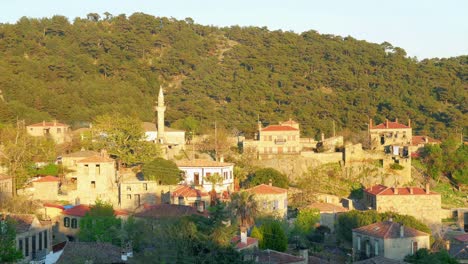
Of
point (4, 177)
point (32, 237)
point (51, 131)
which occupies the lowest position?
point (32, 237)

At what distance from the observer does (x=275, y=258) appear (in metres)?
28.4

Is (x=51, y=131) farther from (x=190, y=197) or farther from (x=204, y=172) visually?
(x=190, y=197)

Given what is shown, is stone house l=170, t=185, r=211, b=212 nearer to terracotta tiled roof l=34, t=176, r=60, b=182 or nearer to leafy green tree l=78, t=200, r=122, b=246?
leafy green tree l=78, t=200, r=122, b=246

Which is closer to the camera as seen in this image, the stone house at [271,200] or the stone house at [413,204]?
the stone house at [271,200]

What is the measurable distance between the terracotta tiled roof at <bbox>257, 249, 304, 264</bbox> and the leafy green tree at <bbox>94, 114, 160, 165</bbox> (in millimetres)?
16966

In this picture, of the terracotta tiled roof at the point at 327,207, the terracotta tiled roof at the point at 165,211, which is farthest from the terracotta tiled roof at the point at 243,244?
the terracotta tiled roof at the point at 327,207

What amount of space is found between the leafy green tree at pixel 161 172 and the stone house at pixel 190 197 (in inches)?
65.0

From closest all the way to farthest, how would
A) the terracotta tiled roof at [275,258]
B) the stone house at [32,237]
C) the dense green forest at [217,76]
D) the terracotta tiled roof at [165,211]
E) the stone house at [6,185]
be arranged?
the stone house at [32,237] < the terracotta tiled roof at [275,258] < the terracotta tiled roof at [165,211] < the stone house at [6,185] < the dense green forest at [217,76]

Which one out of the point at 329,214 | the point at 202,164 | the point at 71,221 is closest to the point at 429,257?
the point at 329,214

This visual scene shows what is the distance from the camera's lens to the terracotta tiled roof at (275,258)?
28.1 metres

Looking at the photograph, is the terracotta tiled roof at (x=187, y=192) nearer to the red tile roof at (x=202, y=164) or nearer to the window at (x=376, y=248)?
the red tile roof at (x=202, y=164)

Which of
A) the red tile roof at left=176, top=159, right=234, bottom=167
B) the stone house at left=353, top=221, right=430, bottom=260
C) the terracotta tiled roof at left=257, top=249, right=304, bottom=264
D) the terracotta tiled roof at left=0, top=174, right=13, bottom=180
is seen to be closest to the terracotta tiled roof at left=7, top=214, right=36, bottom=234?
the terracotta tiled roof at left=257, top=249, right=304, bottom=264

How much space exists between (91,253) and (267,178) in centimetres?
1892

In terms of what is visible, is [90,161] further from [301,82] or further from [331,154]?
[301,82]
